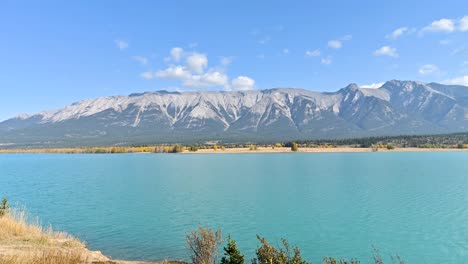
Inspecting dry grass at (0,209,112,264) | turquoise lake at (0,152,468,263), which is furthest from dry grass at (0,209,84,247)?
turquoise lake at (0,152,468,263)

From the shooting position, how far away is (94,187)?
2562 inches

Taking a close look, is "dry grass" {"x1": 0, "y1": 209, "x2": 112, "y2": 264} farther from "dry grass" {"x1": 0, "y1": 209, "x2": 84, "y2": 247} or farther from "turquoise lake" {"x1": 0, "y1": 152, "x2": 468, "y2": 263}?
"turquoise lake" {"x1": 0, "y1": 152, "x2": 468, "y2": 263}

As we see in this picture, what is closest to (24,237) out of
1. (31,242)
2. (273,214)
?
(31,242)

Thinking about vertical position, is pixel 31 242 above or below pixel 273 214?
above

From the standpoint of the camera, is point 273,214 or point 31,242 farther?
point 273,214

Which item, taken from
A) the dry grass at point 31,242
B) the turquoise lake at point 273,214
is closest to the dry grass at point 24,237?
the dry grass at point 31,242

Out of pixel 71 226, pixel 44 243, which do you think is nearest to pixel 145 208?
pixel 71 226

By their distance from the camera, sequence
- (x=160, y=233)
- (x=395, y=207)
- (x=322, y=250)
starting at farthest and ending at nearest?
(x=395, y=207) → (x=160, y=233) → (x=322, y=250)

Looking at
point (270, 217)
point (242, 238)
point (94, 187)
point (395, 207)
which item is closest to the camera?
point (242, 238)

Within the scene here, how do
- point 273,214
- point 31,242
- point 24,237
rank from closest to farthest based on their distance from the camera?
point 31,242 → point 24,237 → point 273,214

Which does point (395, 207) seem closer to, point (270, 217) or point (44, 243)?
point (270, 217)

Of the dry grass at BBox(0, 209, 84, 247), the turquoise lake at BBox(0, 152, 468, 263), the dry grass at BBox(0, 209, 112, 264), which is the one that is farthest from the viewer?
the turquoise lake at BBox(0, 152, 468, 263)

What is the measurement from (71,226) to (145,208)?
1034 centimetres

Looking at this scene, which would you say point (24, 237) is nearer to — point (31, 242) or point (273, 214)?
point (31, 242)
